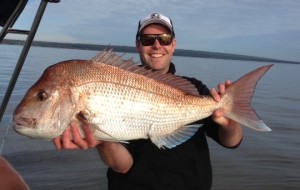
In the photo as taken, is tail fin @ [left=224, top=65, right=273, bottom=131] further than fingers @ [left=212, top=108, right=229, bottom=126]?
No

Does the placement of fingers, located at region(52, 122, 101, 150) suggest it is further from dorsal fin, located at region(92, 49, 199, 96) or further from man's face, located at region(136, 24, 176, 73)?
man's face, located at region(136, 24, 176, 73)

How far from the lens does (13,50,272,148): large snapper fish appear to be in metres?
2.56

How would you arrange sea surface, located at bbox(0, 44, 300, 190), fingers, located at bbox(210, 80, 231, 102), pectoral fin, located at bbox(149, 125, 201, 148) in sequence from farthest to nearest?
1. sea surface, located at bbox(0, 44, 300, 190)
2. fingers, located at bbox(210, 80, 231, 102)
3. pectoral fin, located at bbox(149, 125, 201, 148)

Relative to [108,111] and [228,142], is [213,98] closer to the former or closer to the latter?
[228,142]

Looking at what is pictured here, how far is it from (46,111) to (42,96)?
0.33ft

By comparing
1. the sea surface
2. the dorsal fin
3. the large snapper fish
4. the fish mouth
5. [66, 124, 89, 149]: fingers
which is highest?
the dorsal fin

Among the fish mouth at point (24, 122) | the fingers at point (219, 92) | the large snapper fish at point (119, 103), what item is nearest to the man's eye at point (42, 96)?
the large snapper fish at point (119, 103)

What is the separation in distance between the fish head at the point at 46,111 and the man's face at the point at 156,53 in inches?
56.9

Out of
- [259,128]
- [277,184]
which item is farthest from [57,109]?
[277,184]

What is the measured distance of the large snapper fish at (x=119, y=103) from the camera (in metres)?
2.56

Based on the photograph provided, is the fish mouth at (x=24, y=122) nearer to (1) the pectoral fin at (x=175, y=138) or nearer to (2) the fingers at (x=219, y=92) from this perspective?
(1) the pectoral fin at (x=175, y=138)

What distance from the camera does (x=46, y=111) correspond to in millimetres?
2568

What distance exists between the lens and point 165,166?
138 inches

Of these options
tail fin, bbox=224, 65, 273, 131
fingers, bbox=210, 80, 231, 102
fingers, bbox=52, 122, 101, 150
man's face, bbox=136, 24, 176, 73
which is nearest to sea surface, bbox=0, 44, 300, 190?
man's face, bbox=136, 24, 176, 73
